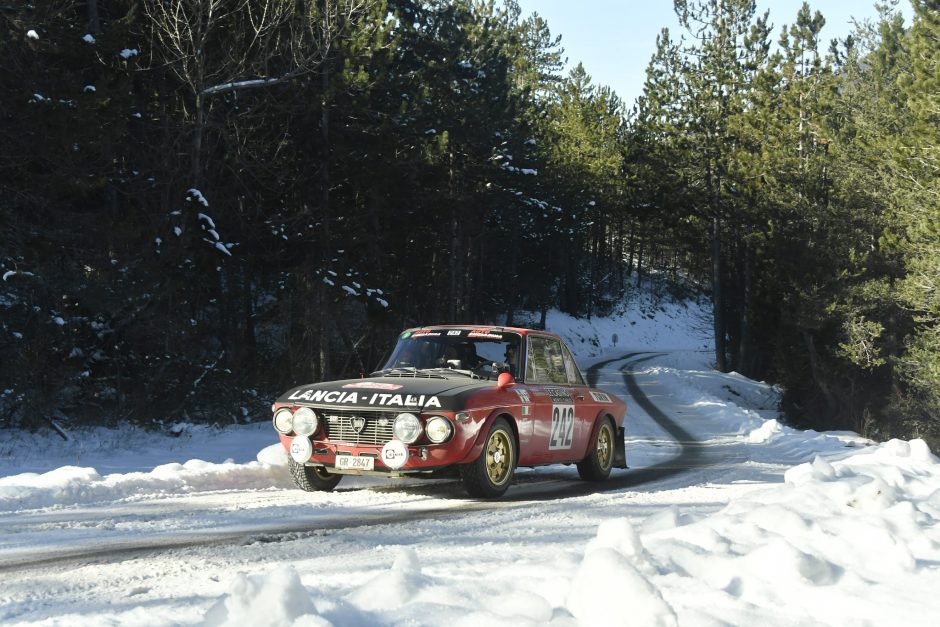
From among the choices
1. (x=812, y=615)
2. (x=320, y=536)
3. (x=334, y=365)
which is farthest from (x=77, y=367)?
(x=812, y=615)

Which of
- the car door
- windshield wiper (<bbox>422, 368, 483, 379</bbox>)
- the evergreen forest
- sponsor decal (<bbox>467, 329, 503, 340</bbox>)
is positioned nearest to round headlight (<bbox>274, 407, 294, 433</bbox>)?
windshield wiper (<bbox>422, 368, 483, 379</bbox>)

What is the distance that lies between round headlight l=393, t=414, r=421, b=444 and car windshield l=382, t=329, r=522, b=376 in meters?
1.63

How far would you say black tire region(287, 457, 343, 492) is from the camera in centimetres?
941

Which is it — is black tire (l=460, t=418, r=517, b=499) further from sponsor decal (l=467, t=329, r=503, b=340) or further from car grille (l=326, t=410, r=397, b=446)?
sponsor decal (l=467, t=329, r=503, b=340)

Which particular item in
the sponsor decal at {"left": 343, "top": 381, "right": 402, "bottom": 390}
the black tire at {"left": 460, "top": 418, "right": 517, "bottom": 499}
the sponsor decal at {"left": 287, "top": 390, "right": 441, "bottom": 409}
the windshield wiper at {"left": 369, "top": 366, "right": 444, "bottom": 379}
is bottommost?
the black tire at {"left": 460, "top": 418, "right": 517, "bottom": 499}

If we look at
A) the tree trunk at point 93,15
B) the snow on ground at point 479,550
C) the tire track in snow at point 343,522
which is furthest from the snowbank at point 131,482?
the tree trunk at point 93,15

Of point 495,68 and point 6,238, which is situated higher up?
point 495,68

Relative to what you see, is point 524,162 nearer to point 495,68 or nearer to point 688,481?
point 495,68

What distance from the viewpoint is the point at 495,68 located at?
3491 cm

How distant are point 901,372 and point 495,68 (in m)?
17.8

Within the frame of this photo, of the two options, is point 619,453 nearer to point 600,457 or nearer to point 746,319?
point 600,457

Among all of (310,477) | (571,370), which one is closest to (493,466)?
(310,477)

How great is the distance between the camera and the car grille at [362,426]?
872 cm

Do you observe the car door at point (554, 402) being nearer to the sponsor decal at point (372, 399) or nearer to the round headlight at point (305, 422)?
the sponsor decal at point (372, 399)
